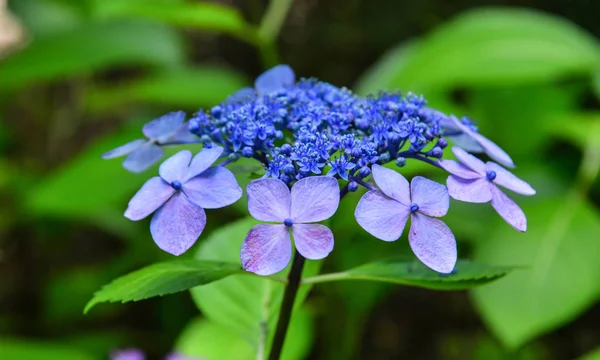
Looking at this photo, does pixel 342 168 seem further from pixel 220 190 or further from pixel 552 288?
pixel 552 288

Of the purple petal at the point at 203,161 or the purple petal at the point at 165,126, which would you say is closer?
the purple petal at the point at 203,161

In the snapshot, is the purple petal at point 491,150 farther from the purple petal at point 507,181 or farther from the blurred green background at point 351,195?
the blurred green background at point 351,195

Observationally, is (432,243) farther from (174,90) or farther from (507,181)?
(174,90)

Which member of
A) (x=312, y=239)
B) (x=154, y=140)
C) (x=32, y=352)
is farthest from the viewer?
(x=32, y=352)

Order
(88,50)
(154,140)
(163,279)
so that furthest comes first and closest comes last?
(88,50) → (154,140) → (163,279)

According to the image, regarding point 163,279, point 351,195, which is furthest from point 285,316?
point 351,195

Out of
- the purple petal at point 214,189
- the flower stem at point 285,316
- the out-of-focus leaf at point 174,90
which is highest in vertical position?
the purple petal at point 214,189

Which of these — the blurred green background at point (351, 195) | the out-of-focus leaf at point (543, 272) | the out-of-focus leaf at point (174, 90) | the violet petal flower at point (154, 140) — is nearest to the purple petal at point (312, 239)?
the violet petal flower at point (154, 140)
